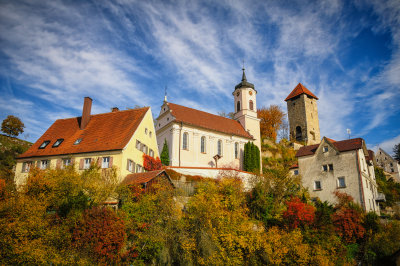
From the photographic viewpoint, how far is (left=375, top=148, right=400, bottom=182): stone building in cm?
6637

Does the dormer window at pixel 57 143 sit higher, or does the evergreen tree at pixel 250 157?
the evergreen tree at pixel 250 157

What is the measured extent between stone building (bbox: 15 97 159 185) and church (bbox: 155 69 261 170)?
6.49m

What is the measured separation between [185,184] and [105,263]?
11759mm

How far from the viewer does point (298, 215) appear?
95.0 feet

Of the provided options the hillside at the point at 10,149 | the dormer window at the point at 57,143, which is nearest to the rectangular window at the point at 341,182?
the dormer window at the point at 57,143

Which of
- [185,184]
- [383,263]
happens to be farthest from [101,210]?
[383,263]

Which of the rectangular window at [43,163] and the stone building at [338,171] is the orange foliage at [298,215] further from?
the rectangular window at [43,163]

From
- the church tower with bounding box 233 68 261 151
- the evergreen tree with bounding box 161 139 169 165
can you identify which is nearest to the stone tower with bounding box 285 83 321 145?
the church tower with bounding box 233 68 261 151

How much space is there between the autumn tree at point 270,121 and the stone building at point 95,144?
35229mm

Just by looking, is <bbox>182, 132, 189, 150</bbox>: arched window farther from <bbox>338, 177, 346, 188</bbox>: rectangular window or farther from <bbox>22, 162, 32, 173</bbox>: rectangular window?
<bbox>338, 177, 346, 188</bbox>: rectangular window

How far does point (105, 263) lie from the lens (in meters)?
19.5

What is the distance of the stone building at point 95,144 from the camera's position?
2833cm

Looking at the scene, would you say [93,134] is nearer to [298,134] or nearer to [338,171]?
[338,171]

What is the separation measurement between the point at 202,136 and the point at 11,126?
3526 cm
